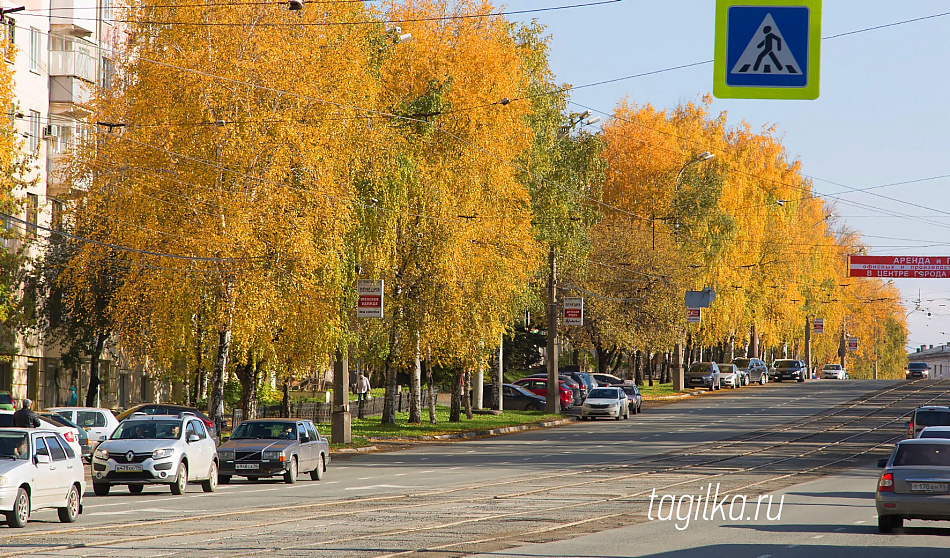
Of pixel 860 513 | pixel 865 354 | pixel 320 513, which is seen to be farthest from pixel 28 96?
pixel 865 354

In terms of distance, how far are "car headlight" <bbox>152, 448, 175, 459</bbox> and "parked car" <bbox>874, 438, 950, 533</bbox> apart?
13.7 metres

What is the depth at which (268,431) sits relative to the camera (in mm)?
28078

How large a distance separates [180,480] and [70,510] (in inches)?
240

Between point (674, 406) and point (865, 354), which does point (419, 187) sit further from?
point (865, 354)

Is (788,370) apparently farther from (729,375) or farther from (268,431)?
(268,431)

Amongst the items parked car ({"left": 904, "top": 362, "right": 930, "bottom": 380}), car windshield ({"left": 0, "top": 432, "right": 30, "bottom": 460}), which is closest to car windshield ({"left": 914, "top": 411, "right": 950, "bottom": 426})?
car windshield ({"left": 0, "top": 432, "right": 30, "bottom": 460})

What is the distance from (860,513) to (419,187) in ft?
76.9

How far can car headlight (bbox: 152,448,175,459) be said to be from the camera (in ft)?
78.6

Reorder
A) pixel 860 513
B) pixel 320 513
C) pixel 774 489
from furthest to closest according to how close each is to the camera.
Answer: pixel 774 489 < pixel 860 513 < pixel 320 513

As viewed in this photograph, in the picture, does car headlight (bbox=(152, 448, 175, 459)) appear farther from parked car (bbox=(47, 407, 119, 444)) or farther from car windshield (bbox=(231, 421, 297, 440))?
parked car (bbox=(47, 407, 119, 444))

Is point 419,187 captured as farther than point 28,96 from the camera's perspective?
No

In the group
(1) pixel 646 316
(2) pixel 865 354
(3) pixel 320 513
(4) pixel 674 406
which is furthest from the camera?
(2) pixel 865 354

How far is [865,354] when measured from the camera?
152500 mm

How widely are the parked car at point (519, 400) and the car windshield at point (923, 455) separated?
3969 cm
